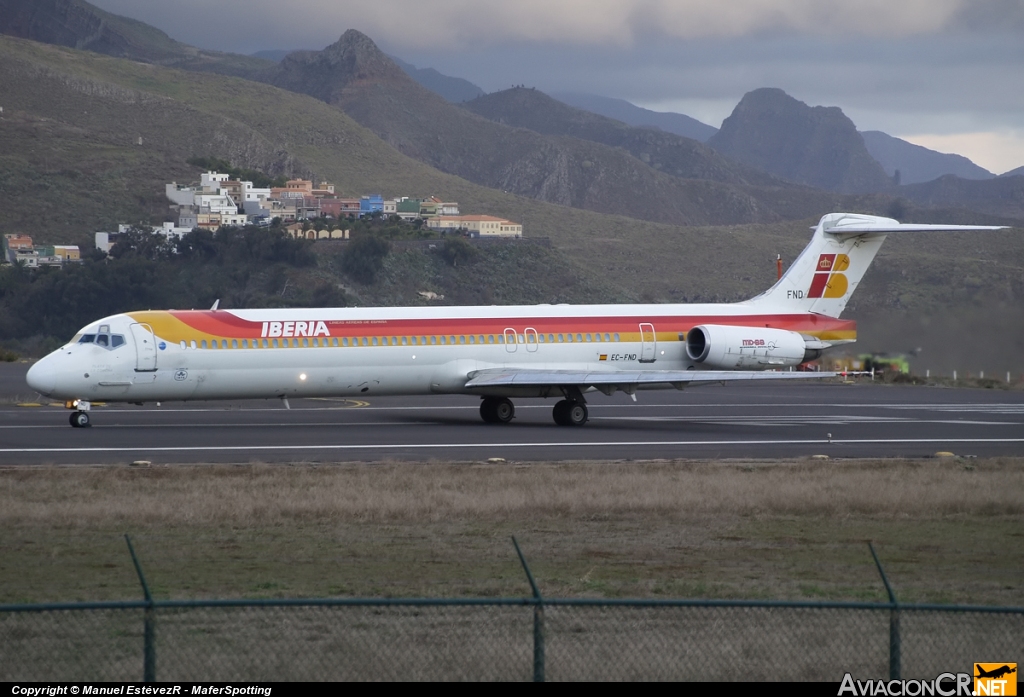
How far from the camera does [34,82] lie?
158 meters

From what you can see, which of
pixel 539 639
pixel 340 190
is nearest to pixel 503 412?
pixel 539 639

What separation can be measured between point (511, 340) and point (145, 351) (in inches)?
357

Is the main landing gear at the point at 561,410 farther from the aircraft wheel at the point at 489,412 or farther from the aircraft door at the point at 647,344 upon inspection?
the aircraft door at the point at 647,344

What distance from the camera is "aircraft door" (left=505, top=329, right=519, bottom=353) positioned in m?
33.4

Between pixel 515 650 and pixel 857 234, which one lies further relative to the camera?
pixel 857 234

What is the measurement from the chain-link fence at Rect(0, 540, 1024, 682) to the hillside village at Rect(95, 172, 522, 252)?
102425 millimetres

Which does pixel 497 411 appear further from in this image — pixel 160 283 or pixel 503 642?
pixel 160 283

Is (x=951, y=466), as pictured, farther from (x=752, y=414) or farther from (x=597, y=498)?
(x=752, y=414)

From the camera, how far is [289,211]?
13950 cm

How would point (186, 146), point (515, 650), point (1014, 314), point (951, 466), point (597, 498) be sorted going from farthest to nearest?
point (186, 146) → point (1014, 314) → point (951, 466) → point (597, 498) → point (515, 650)

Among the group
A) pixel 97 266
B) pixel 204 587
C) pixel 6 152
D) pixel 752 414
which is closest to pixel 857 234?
pixel 752 414

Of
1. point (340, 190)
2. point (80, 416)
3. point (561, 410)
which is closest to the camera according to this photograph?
point (80, 416)

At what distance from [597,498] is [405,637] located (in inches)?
345

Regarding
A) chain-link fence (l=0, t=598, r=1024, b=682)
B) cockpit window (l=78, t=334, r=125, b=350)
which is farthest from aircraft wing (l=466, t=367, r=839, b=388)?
chain-link fence (l=0, t=598, r=1024, b=682)
